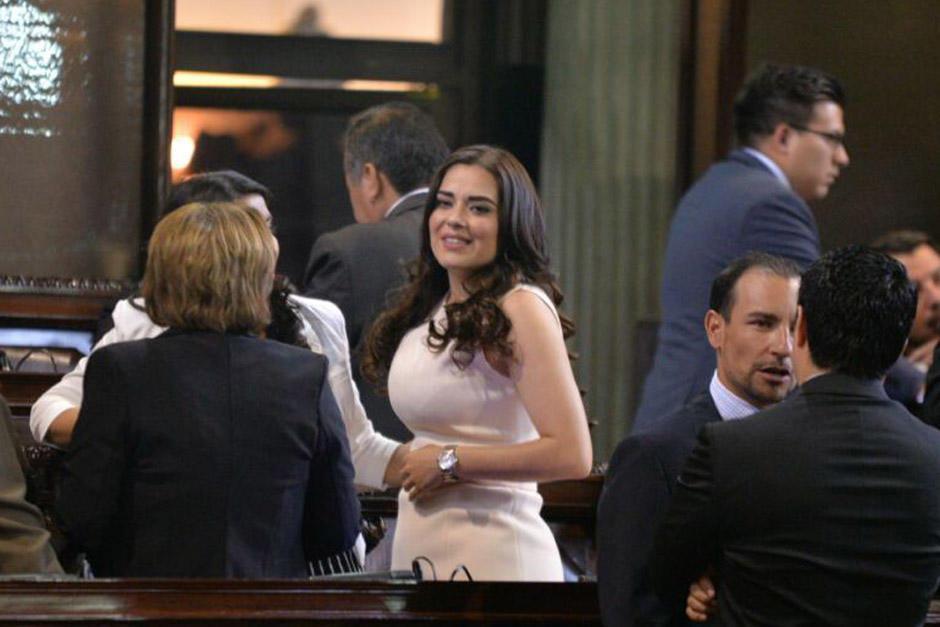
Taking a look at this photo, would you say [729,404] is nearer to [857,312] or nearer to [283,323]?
[857,312]

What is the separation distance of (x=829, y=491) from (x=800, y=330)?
263 mm

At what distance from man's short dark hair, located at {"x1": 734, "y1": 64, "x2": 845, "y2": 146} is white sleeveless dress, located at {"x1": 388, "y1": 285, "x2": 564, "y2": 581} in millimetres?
1781

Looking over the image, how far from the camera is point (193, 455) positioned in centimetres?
293

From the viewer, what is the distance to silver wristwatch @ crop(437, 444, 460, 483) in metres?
3.25

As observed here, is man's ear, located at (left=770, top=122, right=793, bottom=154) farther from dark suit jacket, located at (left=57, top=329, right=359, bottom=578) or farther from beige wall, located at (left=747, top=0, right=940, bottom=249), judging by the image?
dark suit jacket, located at (left=57, top=329, right=359, bottom=578)

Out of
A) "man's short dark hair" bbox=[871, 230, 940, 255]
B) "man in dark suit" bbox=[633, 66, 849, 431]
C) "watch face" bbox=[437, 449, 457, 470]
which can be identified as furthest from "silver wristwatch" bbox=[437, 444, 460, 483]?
"man's short dark hair" bbox=[871, 230, 940, 255]

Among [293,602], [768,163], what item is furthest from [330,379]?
[768,163]

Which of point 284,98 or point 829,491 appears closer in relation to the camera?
point 829,491

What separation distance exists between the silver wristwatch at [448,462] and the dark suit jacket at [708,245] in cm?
153

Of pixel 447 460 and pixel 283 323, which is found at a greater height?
pixel 283 323

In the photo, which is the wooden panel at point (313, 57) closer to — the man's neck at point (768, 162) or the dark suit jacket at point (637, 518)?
the man's neck at point (768, 162)

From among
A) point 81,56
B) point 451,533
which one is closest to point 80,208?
point 81,56

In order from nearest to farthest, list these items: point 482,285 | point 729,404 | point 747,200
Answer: point 729,404, point 482,285, point 747,200

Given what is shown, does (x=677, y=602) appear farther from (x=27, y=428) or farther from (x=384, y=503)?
(x=27, y=428)
